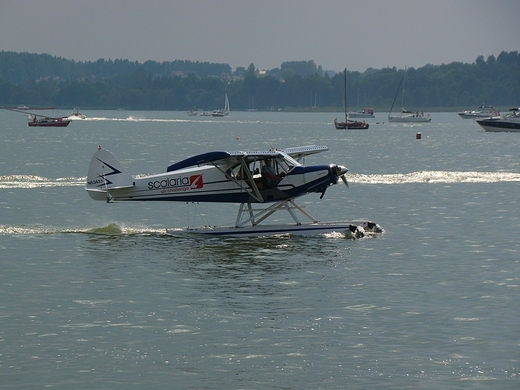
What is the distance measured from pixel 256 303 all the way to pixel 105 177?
34.2 ft

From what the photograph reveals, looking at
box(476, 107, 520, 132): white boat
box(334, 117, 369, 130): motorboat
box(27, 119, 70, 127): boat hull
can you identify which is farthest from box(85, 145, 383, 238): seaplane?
box(27, 119, 70, 127): boat hull

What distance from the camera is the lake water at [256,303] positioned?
48.9 feet

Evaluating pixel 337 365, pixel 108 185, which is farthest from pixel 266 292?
pixel 108 185

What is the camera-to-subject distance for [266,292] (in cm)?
2044

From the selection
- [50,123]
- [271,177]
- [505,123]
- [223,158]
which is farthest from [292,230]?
[50,123]

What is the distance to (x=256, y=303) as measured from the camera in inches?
762

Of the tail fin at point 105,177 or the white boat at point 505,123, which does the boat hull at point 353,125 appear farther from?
the tail fin at point 105,177

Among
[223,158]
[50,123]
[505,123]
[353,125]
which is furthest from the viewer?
[50,123]

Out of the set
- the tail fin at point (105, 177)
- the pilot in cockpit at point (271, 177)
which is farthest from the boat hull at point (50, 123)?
the pilot in cockpit at point (271, 177)

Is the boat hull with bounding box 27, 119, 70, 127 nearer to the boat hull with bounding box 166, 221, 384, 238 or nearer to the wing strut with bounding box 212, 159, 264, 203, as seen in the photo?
the boat hull with bounding box 166, 221, 384, 238

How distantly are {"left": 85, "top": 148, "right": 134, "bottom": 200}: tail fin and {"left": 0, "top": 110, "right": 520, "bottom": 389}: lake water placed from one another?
1646mm

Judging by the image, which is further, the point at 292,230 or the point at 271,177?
the point at 292,230

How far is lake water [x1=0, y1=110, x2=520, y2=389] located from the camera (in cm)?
1489

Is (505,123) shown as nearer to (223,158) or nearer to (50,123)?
(50,123)
